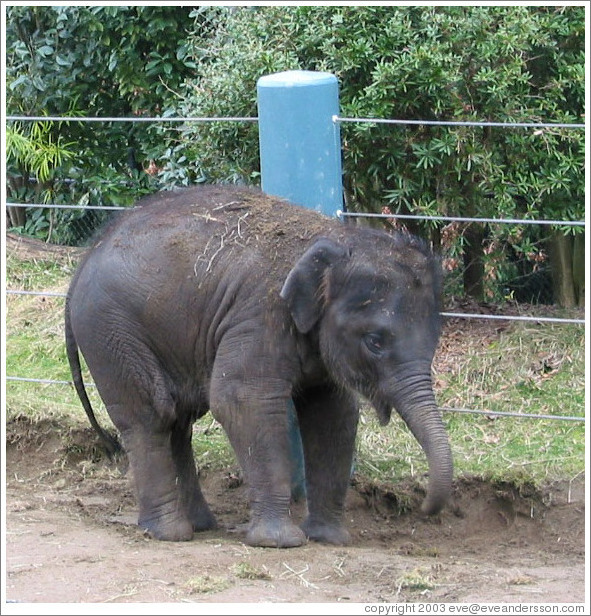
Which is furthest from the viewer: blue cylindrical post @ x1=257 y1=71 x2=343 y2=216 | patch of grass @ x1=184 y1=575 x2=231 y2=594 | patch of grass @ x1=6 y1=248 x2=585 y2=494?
patch of grass @ x1=6 y1=248 x2=585 y2=494

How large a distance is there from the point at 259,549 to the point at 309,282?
1296 millimetres

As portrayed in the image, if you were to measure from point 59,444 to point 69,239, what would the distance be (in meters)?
4.28

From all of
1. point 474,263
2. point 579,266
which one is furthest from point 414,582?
point 579,266

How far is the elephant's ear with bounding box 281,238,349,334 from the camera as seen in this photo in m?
5.80

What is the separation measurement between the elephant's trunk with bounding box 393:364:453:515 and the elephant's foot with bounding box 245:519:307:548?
2.52 feet

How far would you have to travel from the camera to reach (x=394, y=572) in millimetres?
5543

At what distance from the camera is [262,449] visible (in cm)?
596

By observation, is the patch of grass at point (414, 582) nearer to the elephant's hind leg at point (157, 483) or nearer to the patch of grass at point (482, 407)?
the elephant's hind leg at point (157, 483)

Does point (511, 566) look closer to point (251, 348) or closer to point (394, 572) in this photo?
point (394, 572)

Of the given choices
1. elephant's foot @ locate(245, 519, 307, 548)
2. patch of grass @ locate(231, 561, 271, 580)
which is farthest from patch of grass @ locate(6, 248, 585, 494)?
patch of grass @ locate(231, 561, 271, 580)

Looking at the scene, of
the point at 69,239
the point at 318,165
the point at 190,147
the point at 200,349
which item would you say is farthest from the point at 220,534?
the point at 69,239

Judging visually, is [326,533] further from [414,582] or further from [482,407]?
[482,407]

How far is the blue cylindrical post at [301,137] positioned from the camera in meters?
6.50

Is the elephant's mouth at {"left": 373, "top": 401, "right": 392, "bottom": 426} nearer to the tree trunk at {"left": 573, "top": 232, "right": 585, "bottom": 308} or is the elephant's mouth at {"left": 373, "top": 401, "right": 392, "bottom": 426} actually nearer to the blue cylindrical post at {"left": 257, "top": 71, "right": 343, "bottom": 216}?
the blue cylindrical post at {"left": 257, "top": 71, "right": 343, "bottom": 216}
